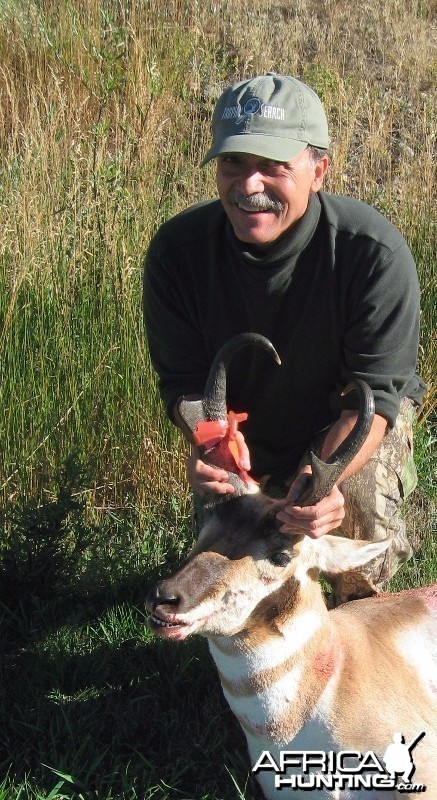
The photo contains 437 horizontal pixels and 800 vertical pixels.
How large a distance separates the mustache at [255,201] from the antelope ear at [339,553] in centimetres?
118

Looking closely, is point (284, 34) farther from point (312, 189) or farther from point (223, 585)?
point (223, 585)

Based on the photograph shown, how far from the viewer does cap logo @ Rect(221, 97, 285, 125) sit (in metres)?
3.38

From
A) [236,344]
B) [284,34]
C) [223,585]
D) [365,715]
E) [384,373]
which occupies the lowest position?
[365,715]

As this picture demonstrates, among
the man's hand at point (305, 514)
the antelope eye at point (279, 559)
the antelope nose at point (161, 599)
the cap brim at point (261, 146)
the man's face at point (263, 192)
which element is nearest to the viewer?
the antelope nose at point (161, 599)

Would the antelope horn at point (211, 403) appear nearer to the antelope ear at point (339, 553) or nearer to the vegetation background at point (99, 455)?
the antelope ear at point (339, 553)

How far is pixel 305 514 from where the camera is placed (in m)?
2.90

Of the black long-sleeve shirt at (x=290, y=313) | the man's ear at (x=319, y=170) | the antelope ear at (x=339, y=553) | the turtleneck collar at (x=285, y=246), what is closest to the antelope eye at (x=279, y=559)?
the antelope ear at (x=339, y=553)

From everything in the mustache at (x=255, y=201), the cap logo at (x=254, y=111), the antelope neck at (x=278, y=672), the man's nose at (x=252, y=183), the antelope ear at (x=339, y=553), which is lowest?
the antelope neck at (x=278, y=672)

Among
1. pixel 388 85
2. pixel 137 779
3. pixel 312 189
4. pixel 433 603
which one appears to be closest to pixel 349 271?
pixel 312 189

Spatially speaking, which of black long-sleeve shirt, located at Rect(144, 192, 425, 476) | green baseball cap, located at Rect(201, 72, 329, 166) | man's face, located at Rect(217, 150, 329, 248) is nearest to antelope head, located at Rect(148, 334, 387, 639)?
black long-sleeve shirt, located at Rect(144, 192, 425, 476)

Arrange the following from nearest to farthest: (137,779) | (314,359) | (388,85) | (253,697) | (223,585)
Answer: (223,585)
(253,697)
(137,779)
(314,359)
(388,85)

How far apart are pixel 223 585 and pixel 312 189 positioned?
1573 mm

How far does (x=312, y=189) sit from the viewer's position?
3.64 meters

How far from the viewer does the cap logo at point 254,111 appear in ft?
11.1
